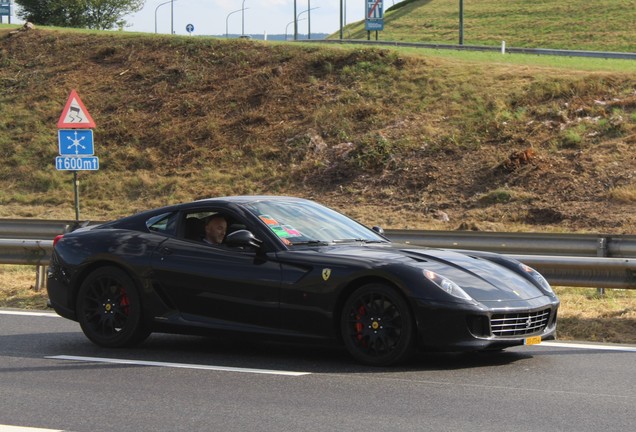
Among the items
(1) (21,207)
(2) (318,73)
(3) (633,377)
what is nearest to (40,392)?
(3) (633,377)

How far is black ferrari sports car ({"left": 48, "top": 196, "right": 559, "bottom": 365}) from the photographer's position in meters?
7.86

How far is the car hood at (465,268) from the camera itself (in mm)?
7977

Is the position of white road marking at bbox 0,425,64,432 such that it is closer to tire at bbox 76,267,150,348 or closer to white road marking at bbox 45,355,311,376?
white road marking at bbox 45,355,311,376

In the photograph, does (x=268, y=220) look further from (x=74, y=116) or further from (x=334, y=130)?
(x=334, y=130)

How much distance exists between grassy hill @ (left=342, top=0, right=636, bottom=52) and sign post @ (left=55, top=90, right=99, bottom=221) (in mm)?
42261

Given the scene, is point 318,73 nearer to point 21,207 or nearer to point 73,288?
point 21,207

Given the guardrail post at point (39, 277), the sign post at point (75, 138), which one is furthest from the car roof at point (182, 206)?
the sign post at point (75, 138)

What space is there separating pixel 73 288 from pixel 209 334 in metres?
1.41

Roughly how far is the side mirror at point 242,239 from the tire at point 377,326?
3.11 feet

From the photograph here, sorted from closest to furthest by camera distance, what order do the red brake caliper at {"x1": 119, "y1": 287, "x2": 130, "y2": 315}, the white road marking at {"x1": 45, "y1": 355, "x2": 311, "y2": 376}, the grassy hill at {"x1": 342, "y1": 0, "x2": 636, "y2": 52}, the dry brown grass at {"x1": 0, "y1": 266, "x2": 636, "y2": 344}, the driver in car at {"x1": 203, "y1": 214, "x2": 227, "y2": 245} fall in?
the white road marking at {"x1": 45, "y1": 355, "x2": 311, "y2": 376}, the driver in car at {"x1": 203, "y1": 214, "x2": 227, "y2": 245}, the red brake caliper at {"x1": 119, "y1": 287, "x2": 130, "y2": 315}, the dry brown grass at {"x1": 0, "y1": 266, "x2": 636, "y2": 344}, the grassy hill at {"x1": 342, "y1": 0, "x2": 636, "y2": 52}

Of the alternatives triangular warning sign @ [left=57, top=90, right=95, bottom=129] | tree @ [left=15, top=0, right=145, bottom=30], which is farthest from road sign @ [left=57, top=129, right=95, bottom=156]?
tree @ [left=15, top=0, right=145, bottom=30]

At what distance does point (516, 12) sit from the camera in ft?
235

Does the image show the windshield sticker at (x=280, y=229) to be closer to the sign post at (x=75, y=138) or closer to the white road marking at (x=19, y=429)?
the white road marking at (x=19, y=429)

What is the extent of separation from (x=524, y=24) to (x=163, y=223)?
60.3m
